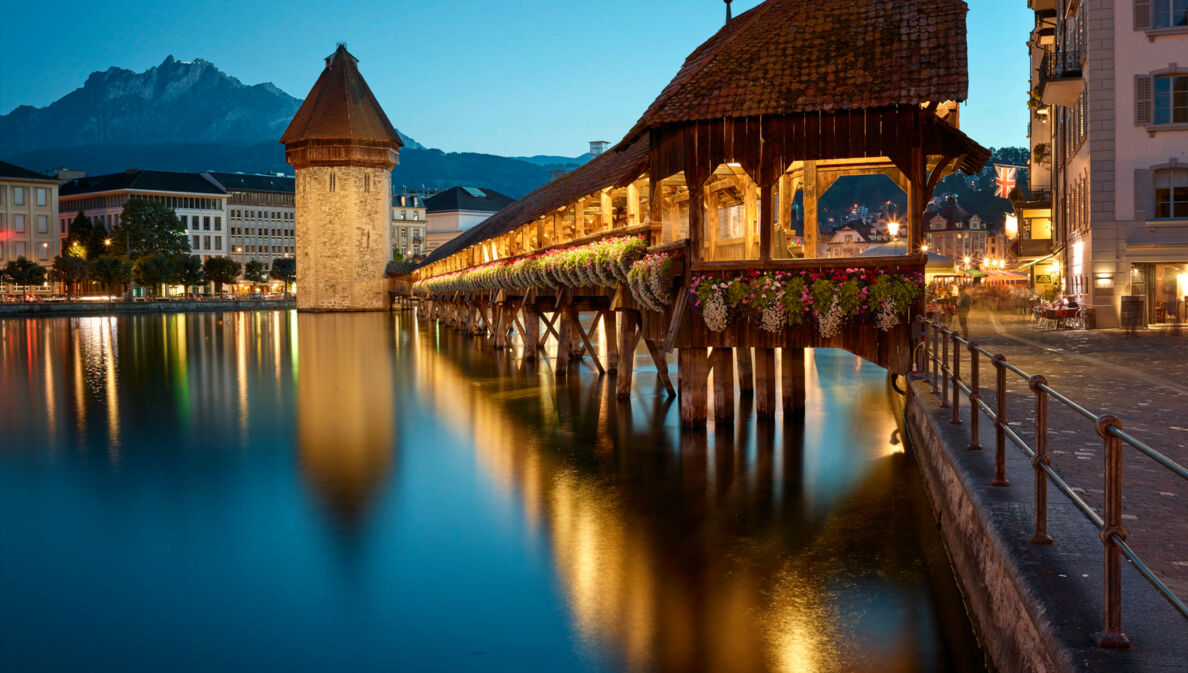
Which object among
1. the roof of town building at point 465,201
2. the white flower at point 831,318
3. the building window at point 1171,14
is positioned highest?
the roof of town building at point 465,201

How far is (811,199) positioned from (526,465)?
4.56 metres

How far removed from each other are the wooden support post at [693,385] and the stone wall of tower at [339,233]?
64.9 meters

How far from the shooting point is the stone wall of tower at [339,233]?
246ft

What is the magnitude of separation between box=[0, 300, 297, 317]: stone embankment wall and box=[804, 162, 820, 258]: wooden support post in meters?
70.9

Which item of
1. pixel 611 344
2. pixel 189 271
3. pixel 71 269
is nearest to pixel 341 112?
pixel 71 269

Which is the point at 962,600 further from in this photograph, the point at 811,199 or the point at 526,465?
the point at 811,199

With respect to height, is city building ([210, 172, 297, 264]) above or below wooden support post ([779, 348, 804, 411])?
above

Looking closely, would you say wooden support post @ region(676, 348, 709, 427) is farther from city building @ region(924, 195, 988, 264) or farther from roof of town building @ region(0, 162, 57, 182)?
city building @ region(924, 195, 988, 264)

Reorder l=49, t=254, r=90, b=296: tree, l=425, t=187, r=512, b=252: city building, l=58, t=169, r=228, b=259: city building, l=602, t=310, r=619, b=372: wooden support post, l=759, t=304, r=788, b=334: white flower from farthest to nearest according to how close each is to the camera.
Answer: l=425, t=187, r=512, b=252: city building
l=58, t=169, r=228, b=259: city building
l=49, t=254, r=90, b=296: tree
l=602, t=310, r=619, b=372: wooden support post
l=759, t=304, r=788, b=334: white flower

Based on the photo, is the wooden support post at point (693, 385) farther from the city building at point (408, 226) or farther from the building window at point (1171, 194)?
the city building at point (408, 226)

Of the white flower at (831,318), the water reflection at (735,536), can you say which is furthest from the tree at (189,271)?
the white flower at (831,318)

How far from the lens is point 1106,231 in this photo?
1056 inches

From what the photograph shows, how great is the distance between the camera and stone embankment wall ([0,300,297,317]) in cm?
7400

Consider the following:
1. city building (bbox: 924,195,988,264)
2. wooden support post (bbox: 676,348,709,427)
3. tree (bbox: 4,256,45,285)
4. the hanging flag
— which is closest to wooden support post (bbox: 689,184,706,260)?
wooden support post (bbox: 676,348,709,427)
